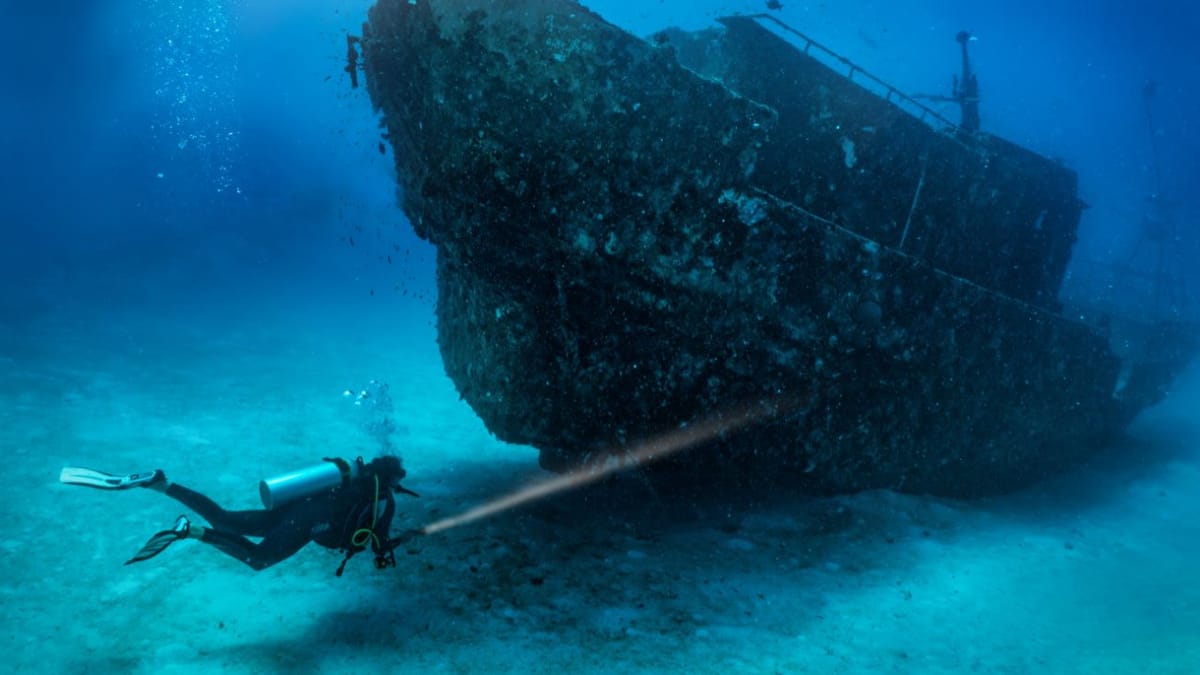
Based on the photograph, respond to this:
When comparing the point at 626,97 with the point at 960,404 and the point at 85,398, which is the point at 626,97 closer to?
the point at 960,404

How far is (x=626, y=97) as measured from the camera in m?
4.19

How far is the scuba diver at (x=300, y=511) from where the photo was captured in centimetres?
418

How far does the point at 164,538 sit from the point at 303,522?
82 cm

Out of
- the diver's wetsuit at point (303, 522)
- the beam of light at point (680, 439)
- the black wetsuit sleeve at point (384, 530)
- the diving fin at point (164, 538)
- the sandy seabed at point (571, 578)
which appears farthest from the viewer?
the beam of light at point (680, 439)

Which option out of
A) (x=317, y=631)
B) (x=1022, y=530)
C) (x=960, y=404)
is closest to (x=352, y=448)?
(x=317, y=631)

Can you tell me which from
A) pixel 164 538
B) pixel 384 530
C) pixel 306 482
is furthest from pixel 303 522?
pixel 164 538

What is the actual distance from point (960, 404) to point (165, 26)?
331ft

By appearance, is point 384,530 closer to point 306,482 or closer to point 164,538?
point 306,482

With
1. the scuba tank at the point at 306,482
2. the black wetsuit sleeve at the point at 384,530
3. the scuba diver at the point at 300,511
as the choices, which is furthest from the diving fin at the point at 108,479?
the black wetsuit sleeve at the point at 384,530

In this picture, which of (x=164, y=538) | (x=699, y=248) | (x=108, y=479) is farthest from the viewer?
(x=699, y=248)

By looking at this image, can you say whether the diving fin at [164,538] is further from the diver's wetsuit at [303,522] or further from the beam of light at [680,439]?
the beam of light at [680,439]

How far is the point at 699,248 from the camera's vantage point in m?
4.69

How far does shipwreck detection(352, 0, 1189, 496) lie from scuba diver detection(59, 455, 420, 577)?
127 cm

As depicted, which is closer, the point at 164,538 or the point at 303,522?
the point at 164,538
